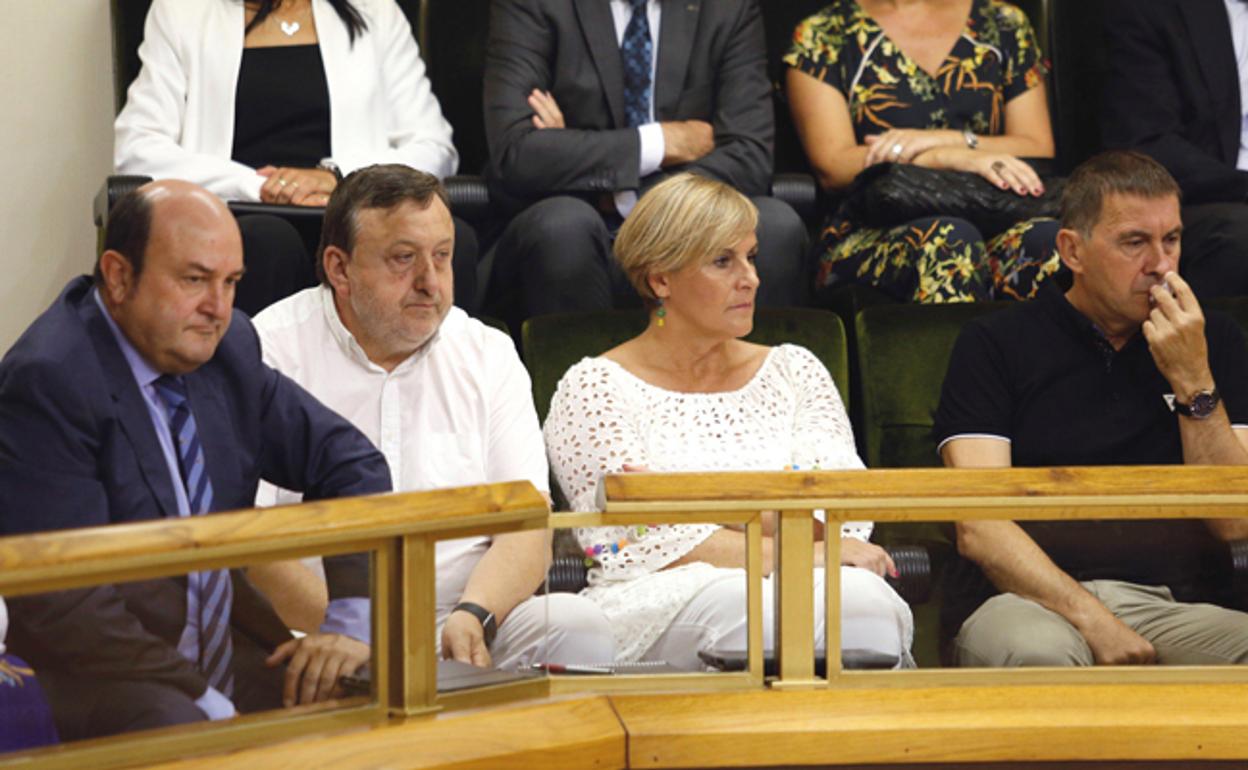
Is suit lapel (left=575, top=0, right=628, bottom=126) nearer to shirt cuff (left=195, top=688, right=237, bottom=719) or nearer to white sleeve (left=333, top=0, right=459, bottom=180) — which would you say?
white sleeve (left=333, top=0, right=459, bottom=180)

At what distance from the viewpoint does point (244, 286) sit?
2.77 meters

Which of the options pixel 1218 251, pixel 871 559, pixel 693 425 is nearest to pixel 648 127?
pixel 693 425

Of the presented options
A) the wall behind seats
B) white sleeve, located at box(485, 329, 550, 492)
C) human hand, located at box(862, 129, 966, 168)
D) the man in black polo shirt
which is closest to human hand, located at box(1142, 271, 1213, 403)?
the man in black polo shirt

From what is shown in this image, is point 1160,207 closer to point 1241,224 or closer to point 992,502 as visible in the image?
point 1241,224

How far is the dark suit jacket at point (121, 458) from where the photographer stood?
Result: 148 centimetres

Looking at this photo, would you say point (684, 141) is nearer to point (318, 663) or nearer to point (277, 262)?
point (277, 262)

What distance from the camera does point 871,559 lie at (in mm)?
1796

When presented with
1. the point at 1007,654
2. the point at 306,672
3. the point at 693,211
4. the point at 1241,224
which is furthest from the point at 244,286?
the point at 1241,224

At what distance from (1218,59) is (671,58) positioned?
1.02m

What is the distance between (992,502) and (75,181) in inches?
88.8

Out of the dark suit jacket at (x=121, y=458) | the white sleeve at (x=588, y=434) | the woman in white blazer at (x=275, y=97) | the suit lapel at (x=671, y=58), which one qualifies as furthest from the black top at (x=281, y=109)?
the dark suit jacket at (x=121, y=458)

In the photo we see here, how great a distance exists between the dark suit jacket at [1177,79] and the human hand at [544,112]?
3.44ft

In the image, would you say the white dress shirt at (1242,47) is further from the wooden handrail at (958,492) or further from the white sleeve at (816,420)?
the wooden handrail at (958,492)

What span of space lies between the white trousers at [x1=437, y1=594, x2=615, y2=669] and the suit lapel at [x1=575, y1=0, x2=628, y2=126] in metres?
1.50
